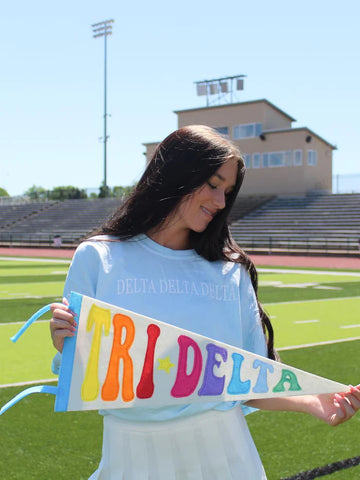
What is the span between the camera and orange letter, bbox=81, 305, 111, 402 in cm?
164

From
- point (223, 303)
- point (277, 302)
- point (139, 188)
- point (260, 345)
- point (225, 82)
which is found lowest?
point (277, 302)

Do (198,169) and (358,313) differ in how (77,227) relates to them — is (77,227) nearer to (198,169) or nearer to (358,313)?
(358,313)

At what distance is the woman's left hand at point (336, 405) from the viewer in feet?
5.93

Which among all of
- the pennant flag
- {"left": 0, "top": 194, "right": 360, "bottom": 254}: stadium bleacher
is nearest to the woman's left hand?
the pennant flag

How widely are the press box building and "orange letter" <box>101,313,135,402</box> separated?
38183 millimetres

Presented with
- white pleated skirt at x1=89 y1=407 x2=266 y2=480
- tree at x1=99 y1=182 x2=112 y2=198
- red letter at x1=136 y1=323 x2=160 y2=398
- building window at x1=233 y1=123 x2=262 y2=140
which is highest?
building window at x1=233 y1=123 x2=262 y2=140

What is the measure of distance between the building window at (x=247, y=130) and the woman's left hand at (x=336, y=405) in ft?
131

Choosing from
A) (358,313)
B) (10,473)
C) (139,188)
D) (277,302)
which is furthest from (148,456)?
(277,302)

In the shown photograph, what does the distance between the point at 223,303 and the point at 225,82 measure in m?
45.3

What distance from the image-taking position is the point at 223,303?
6.09ft

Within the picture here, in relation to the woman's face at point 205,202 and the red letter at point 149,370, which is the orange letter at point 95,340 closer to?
the red letter at point 149,370

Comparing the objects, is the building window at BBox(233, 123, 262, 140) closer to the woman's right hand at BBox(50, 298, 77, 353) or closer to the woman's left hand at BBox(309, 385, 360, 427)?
the woman's left hand at BBox(309, 385, 360, 427)

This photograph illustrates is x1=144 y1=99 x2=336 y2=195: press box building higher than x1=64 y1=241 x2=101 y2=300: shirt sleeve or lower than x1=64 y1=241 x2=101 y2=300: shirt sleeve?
higher

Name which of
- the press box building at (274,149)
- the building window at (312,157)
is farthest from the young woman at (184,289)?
the building window at (312,157)
